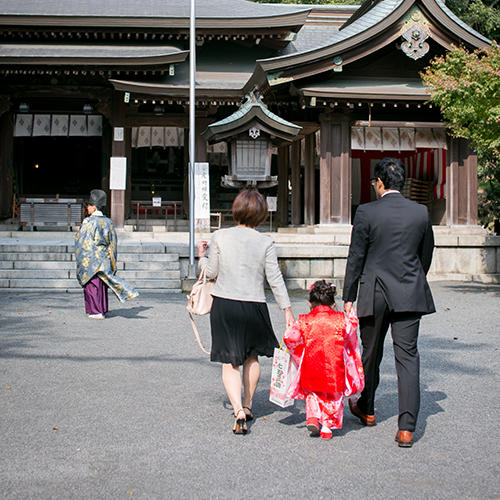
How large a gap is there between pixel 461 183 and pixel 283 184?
18.3 feet

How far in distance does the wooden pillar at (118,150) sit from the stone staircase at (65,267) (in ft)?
10.9

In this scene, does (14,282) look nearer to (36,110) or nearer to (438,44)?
(36,110)

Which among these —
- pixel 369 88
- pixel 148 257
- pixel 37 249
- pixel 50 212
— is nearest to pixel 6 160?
pixel 50 212

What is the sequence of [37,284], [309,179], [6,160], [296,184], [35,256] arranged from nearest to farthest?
[37,284] → [35,256] → [309,179] → [6,160] → [296,184]

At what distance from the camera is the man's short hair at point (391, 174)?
12.5 feet

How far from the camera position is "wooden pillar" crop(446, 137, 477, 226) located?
14172 mm

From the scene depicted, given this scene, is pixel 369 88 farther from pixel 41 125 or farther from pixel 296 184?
pixel 41 125

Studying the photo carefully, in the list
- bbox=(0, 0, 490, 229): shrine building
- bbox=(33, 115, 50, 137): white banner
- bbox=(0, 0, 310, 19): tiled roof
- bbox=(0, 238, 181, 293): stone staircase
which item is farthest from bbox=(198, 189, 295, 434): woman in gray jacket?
bbox=(0, 0, 310, 19): tiled roof

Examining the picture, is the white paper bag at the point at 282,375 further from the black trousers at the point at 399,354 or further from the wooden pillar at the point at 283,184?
the wooden pillar at the point at 283,184

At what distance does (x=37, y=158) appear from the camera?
1945 centimetres

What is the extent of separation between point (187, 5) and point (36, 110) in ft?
19.3

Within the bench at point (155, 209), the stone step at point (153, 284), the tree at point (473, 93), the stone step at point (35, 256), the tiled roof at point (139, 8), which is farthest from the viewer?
the tiled roof at point (139, 8)

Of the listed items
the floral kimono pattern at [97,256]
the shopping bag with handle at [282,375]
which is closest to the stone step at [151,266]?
the floral kimono pattern at [97,256]

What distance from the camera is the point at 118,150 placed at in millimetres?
15352
